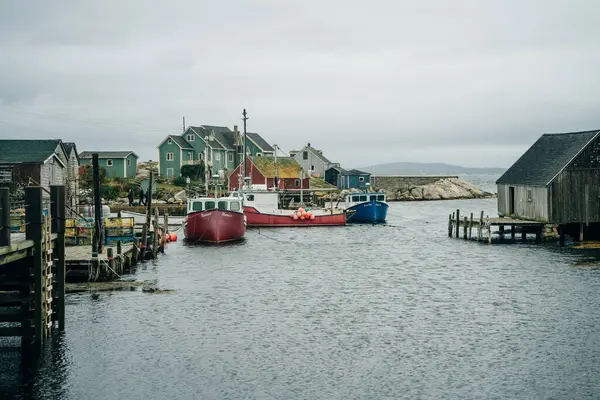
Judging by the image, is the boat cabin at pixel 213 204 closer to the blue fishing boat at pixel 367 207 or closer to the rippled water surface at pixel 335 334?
the rippled water surface at pixel 335 334

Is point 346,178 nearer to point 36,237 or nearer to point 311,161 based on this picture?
point 311,161

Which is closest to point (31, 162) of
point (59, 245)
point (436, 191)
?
point (59, 245)

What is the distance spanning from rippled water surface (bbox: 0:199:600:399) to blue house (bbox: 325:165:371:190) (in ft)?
257

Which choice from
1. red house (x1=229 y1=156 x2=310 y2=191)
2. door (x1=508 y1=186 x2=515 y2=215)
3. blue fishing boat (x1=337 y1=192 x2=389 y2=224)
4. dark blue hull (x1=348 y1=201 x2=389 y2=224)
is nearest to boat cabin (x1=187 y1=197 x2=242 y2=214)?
door (x1=508 y1=186 x2=515 y2=215)

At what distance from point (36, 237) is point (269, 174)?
245ft

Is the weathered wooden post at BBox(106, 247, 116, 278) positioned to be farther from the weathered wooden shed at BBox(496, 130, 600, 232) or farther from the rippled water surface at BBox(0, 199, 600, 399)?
the weathered wooden shed at BBox(496, 130, 600, 232)

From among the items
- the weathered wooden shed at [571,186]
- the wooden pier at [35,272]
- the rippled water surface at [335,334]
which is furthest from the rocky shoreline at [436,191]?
the wooden pier at [35,272]

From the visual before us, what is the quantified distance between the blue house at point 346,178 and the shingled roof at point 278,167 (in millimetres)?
22989

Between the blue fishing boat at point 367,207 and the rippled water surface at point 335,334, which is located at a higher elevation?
the blue fishing boat at point 367,207

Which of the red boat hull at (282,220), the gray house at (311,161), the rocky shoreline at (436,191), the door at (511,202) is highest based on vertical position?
the gray house at (311,161)

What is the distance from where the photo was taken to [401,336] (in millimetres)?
26969

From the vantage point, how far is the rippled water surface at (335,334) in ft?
69.9

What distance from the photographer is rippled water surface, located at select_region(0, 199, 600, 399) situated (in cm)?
2130

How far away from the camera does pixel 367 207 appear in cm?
7944
